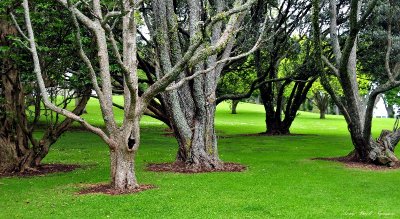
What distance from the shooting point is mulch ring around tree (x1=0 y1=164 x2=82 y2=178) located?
17852mm

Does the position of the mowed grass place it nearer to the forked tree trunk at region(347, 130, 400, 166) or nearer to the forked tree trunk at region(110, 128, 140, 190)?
the forked tree trunk at region(110, 128, 140, 190)

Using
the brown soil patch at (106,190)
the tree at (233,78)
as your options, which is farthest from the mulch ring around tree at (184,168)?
the tree at (233,78)

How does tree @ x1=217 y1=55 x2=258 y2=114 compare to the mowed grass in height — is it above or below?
above

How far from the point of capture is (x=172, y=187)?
49.7ft

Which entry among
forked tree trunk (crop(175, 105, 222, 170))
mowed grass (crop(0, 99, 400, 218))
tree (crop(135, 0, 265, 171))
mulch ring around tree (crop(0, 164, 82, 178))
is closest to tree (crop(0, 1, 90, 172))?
mulch ring around tree (crop(0, 164, 82, 178))

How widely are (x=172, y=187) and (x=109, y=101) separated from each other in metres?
3.29

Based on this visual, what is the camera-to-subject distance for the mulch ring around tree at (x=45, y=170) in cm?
1785

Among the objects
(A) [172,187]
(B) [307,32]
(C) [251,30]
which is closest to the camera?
(A) [172,187]

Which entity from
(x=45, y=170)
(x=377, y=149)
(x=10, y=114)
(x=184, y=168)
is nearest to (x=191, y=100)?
(x=184, y=168)

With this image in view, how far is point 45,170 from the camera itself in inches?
747

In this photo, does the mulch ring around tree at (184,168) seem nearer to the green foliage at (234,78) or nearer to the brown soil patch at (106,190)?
the brown soil patch at (106,190)

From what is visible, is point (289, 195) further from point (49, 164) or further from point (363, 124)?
A: point (49, 164)

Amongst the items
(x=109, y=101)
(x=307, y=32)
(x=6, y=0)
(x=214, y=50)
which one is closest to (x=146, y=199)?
(x=109, y=101)

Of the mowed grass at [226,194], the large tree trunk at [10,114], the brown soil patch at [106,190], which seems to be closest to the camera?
the mowed grass at [226,194]
